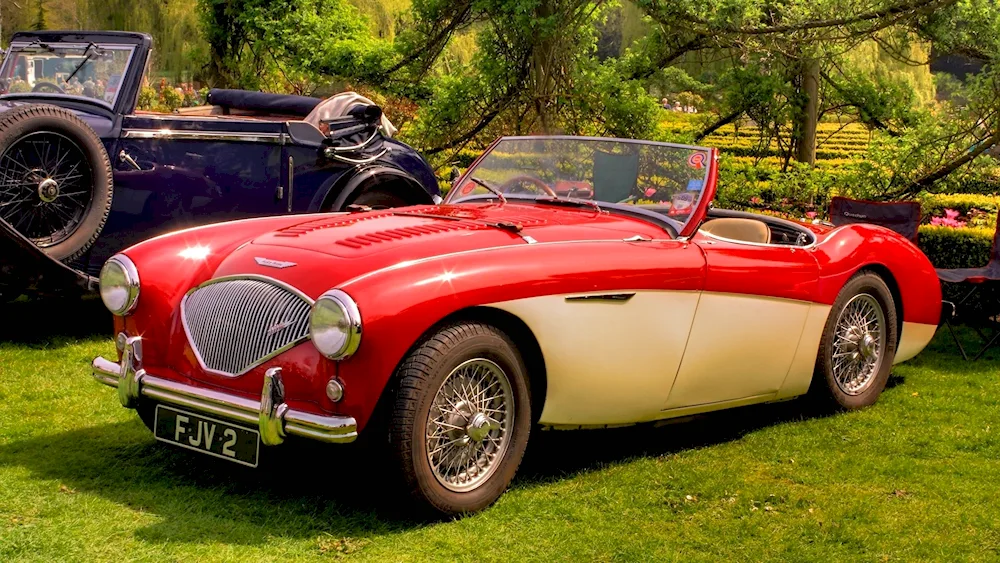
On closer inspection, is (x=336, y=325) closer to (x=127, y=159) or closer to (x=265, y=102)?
(x=127, y=159)

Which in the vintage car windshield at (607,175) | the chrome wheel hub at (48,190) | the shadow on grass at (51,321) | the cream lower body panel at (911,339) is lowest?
the shadow on grass at (51,321)

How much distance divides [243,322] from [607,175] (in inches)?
85.5

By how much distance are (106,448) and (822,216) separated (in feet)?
24.8

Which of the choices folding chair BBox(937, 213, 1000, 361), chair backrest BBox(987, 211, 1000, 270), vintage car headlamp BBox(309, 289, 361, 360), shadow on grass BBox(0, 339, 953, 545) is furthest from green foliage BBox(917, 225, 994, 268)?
vintage car headlamp BBox(309, 289, 361, 360)

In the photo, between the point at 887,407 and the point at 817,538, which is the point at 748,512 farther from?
the point at 887,407

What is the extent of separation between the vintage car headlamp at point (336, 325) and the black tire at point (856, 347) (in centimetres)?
304

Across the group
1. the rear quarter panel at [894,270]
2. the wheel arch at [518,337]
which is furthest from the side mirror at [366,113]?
the wheel arch at [518,337]

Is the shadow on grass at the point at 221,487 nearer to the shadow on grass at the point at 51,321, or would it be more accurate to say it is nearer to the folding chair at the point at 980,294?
the shadow on grass at the point at 51,321

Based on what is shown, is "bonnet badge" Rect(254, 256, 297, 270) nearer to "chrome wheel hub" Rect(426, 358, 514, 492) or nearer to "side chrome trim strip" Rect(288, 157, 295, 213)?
"chrome wheel hub" Rect(426, 358, 514, 492)

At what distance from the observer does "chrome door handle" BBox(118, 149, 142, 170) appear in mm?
7809

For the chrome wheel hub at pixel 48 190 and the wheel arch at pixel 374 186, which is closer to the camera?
the chrome wheel hub at pixel 48 190

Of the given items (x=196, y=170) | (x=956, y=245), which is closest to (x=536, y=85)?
(x=956, y=245)

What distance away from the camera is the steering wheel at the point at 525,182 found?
19.3ft

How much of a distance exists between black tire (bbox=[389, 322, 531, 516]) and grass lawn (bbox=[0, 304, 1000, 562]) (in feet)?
0.39
